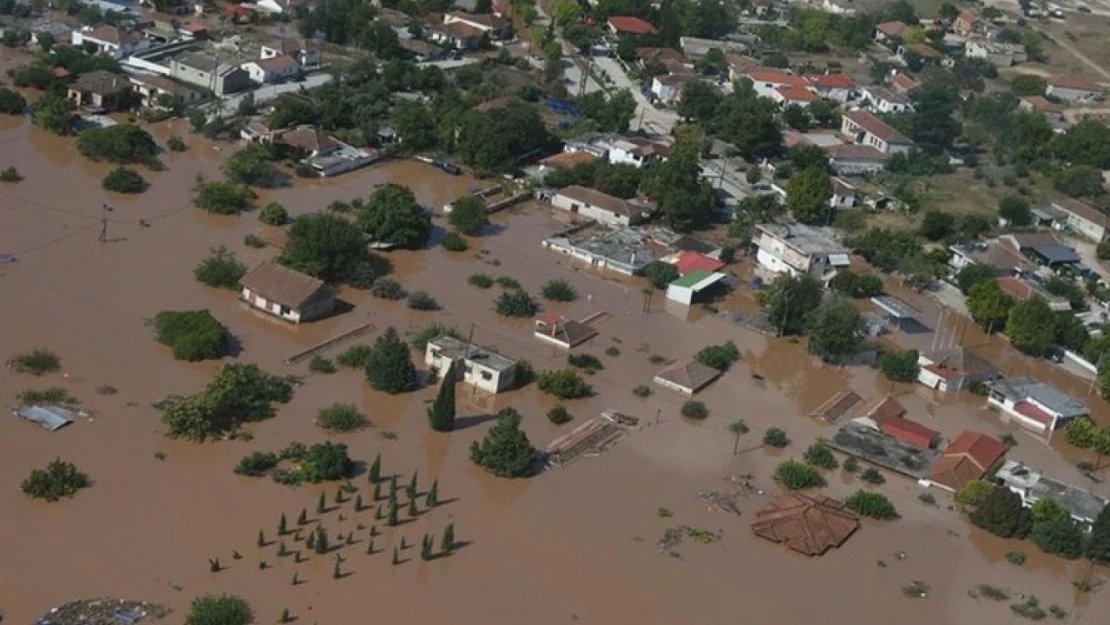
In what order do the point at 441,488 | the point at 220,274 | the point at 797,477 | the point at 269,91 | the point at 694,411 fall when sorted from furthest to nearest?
the point at 269,91 → the point at 220,274 → the point at 694,411 → the point at 797,477 → the point at 441,488

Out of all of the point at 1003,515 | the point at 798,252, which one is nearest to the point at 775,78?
the point at 798,252

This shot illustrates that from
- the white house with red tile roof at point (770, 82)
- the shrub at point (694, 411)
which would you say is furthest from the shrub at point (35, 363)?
the white house with red tile roof at point (770, 82)

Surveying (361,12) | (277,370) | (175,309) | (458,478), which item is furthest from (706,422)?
(361,12)

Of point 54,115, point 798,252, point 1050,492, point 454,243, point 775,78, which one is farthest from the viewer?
point 775,78

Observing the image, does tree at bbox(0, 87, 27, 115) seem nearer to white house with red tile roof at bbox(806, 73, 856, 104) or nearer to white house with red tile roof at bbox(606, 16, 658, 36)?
white house with red tile roof at bbox(606, 16, 658, 36)

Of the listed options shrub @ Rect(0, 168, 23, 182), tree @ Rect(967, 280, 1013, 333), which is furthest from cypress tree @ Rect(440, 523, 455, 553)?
shrub @ Rect(0, 168, 23, 182)

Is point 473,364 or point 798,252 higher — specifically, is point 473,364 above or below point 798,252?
below

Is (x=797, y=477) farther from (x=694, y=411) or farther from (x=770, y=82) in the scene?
(x=770, y=82)
